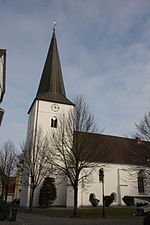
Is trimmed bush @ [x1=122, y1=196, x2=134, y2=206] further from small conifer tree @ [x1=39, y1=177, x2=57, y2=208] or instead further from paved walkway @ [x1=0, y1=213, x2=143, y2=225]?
paved walkway @ [x1=0, y1=213, x2=143, y2=225]

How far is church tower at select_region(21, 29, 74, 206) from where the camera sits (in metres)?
36.3

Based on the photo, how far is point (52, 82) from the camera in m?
39.8

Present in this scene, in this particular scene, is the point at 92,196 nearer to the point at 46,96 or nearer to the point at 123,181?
the point at 123,181

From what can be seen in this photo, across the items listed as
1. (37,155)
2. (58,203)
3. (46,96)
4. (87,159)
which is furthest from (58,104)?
(87,159)

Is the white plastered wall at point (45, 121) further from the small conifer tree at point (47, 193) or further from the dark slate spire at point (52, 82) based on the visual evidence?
the small conifer tree at point (47, 193)

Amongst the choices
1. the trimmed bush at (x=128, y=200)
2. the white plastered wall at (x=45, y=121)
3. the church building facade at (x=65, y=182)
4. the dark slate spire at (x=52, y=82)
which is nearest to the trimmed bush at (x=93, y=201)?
the church building facade at (x=65, y=182)

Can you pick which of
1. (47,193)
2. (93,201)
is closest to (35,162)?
(47,193)

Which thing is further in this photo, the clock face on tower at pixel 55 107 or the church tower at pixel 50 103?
the clock face on tower at pixel 55 107

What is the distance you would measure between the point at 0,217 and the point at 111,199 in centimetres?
2100

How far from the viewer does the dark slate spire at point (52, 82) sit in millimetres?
38750

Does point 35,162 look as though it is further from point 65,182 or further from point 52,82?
point 52,82

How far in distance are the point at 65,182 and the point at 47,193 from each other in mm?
4004

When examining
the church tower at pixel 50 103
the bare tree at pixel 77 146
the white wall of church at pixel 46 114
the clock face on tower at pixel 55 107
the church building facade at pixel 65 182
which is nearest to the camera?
the bare tree at pixel 77 146

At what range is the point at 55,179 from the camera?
3459 centimetres
